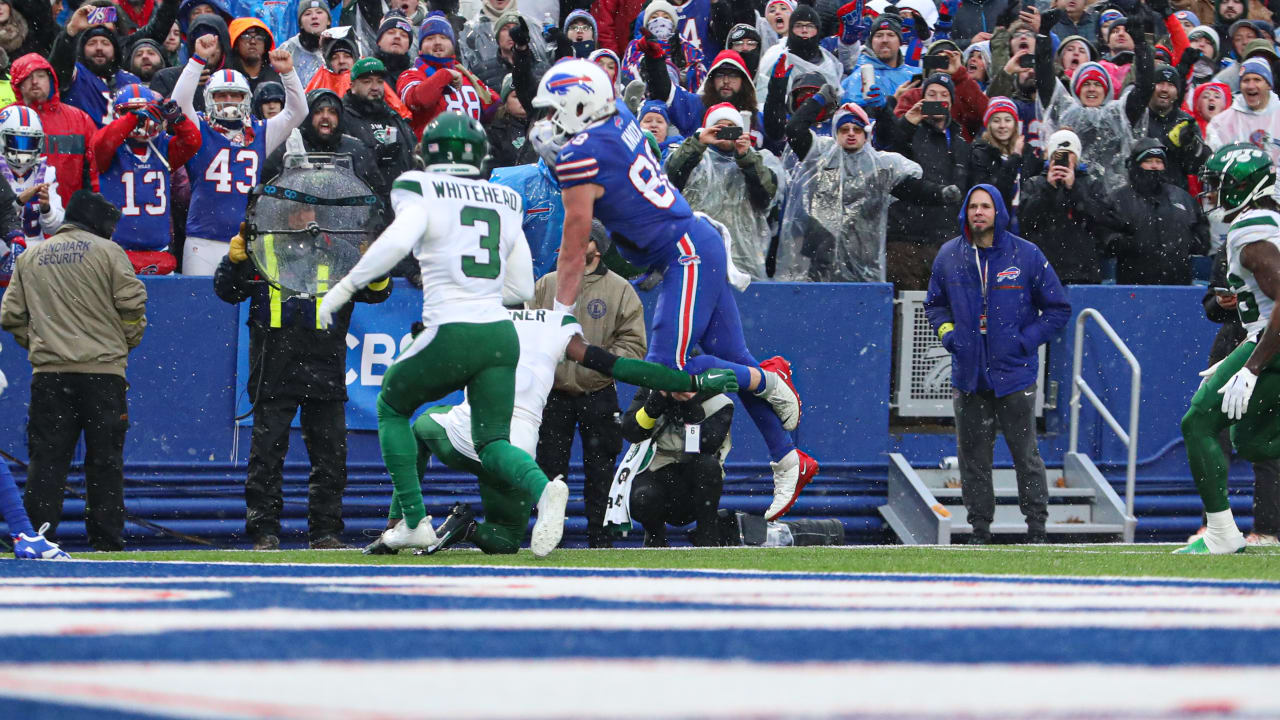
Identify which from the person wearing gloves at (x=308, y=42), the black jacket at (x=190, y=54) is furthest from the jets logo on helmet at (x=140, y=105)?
the person wearing gloves at (x=308, y=42)

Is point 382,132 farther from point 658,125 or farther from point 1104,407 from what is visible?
point 1104,407

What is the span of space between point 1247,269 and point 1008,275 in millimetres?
2585

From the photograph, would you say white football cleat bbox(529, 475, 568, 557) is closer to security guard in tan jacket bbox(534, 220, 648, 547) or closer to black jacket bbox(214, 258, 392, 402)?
security guard in tan jacket bbox(534, 220, 648, 547)

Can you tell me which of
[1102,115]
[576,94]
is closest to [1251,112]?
[1102,115]

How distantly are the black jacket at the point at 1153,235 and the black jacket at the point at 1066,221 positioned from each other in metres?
0.22

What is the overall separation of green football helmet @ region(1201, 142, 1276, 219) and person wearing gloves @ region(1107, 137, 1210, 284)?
3.58 metres

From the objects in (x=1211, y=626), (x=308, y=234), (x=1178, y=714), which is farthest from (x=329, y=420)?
(x=1178, y=714)

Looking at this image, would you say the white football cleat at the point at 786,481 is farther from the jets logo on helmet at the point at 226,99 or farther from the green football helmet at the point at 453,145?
the jets logo on helmet at the point at 226,99

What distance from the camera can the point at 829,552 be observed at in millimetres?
8219

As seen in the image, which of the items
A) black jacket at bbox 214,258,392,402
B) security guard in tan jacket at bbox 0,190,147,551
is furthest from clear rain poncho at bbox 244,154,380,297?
security guard in tan jacket at bbox 0,190,147,551

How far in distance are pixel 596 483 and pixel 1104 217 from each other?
447 cm

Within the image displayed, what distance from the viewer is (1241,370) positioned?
825 centimetres

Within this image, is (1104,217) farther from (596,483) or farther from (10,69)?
(10,69)

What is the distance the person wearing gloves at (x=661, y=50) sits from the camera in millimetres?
13273
